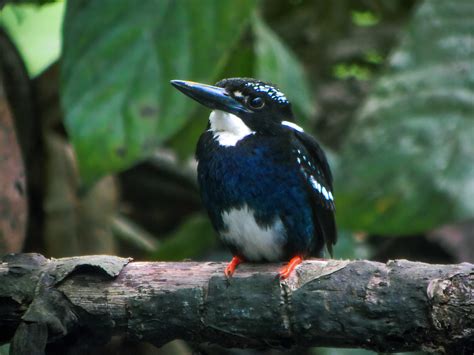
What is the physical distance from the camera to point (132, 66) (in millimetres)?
3846

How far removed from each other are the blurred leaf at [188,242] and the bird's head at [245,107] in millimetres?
1407

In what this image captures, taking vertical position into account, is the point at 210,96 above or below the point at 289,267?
above

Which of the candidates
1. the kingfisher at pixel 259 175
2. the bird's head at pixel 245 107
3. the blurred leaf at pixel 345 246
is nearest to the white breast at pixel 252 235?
the kingfisher at pixel 259 175

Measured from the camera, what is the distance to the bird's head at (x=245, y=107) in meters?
3.38

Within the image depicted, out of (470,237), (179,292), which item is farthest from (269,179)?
(470,237)

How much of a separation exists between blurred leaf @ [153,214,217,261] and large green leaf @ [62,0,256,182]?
1105 millimetres

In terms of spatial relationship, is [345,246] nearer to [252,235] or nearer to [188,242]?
[188,242]

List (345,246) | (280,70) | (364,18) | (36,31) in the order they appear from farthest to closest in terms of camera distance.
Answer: (364,18) → (280,70) → (345,246) → (36,31)

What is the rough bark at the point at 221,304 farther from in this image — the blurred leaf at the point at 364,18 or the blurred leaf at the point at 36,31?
the blurred leaf at the point at 364,18

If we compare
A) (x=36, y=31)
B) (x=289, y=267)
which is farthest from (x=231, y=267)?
(x=36, y=31)

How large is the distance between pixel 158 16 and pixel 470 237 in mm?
2114

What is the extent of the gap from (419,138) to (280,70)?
0.92 metres

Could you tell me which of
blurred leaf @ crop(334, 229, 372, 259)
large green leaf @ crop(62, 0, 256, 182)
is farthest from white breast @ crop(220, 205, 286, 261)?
blurred leaf @ crop(334, 229, 372, 259)

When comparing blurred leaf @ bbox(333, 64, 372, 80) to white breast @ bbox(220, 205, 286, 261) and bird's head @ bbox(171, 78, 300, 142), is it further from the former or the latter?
white breast @ bbox(220, 205, 286, 261)
